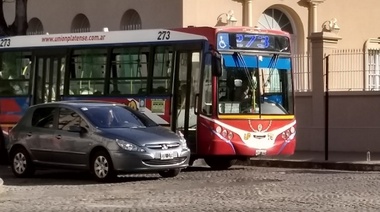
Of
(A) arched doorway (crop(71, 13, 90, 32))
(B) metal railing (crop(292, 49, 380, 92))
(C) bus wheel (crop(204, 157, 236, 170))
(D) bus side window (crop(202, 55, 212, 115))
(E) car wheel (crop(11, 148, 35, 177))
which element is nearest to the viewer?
(E) car wheel (crop(11, 148, 35, 177))

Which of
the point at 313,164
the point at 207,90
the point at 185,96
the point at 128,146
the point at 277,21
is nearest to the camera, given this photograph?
the point at 128,146

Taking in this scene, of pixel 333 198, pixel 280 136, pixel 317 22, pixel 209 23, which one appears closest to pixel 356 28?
pixel 317 22

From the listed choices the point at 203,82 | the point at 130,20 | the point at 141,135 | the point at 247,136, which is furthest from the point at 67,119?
the point at 130,20

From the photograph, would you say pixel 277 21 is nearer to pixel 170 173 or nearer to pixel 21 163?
pixel 170 173

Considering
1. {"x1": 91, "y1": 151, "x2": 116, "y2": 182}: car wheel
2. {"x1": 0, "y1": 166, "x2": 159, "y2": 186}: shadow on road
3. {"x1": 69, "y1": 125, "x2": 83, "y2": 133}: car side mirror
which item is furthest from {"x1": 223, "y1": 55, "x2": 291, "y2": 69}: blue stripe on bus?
{"x1": 91, "y1": 151, "x2": 116, "y2": 182}: car wheel

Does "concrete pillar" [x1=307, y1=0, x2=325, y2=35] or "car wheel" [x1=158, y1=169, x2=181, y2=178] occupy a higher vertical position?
"concrete pillar" [x1=307, y1=0, x2=325, y2=35]

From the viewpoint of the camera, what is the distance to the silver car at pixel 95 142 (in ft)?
59.1

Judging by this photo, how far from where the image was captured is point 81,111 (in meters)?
19.0

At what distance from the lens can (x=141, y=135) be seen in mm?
18234

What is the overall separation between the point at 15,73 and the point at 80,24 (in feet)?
35.0

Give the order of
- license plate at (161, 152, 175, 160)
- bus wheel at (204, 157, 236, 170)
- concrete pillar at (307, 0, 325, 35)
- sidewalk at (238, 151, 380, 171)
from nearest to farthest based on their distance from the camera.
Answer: license plate at (161, 152, 175, 160)
bus wheel at (204, 157, 236, 170)
sidewalk at (238, 151, 380, 171)
concrete pillar at (307, 0, 325, 35)

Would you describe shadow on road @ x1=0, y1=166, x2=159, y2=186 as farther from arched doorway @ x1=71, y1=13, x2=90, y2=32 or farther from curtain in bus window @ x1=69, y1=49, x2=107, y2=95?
arched doorway @ x1=71, y1=13, x2=90, y2=32

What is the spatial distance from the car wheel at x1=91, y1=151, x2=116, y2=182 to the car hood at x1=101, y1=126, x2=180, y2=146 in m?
0.43

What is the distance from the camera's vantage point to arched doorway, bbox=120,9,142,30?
105 ft
